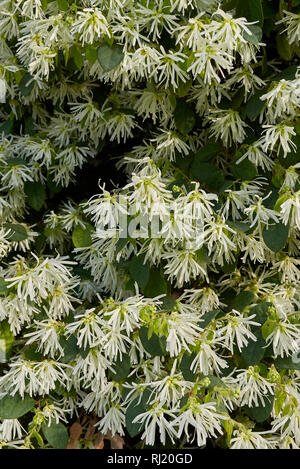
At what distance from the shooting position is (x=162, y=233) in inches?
54.0

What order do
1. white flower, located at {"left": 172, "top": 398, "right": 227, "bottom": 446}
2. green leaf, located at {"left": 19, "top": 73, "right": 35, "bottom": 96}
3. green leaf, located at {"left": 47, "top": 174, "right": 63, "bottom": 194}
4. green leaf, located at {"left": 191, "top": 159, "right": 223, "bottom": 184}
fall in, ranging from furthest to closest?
green leaf, located at {"left": 47, "top": 174, "right": 63, "bottom": 194} → green leaf, located at {"left": 19, "top": 73, "right": 35, "bottom": 96} → green leaf, located at {"left": 191, "top": 159, "right": 223, "bottom": 184} → white flower, located at {"left": 172, "top": 398, "right": 227, "bottom": 446}

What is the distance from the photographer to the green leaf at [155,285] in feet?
5.12

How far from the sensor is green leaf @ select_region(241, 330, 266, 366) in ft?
4.83

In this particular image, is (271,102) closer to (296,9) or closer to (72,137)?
(296,9)

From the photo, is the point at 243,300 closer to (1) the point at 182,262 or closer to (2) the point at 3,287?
(1) the point at 182,262

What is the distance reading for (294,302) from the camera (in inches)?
66.2

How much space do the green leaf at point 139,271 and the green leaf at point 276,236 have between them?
33 cm

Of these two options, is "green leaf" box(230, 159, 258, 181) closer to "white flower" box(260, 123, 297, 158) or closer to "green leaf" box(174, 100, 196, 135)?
"white flower" box(260, 123, 297, 158)

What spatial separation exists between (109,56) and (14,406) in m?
0.97

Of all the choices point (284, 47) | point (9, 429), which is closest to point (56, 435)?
point (9, 429)

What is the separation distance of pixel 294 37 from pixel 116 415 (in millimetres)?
1160

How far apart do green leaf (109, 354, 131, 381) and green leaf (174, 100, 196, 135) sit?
2.24 ft

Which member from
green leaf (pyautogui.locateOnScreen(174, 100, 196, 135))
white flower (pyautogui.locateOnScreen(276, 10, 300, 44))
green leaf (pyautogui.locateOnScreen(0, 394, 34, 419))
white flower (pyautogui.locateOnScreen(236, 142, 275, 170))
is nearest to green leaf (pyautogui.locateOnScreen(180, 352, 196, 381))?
green leaf (pyautogui.locateOnScreen(0, 394, 34, 419))

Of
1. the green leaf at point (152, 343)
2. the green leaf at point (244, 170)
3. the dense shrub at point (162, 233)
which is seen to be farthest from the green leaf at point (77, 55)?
the green leaf at point (152, 343)
